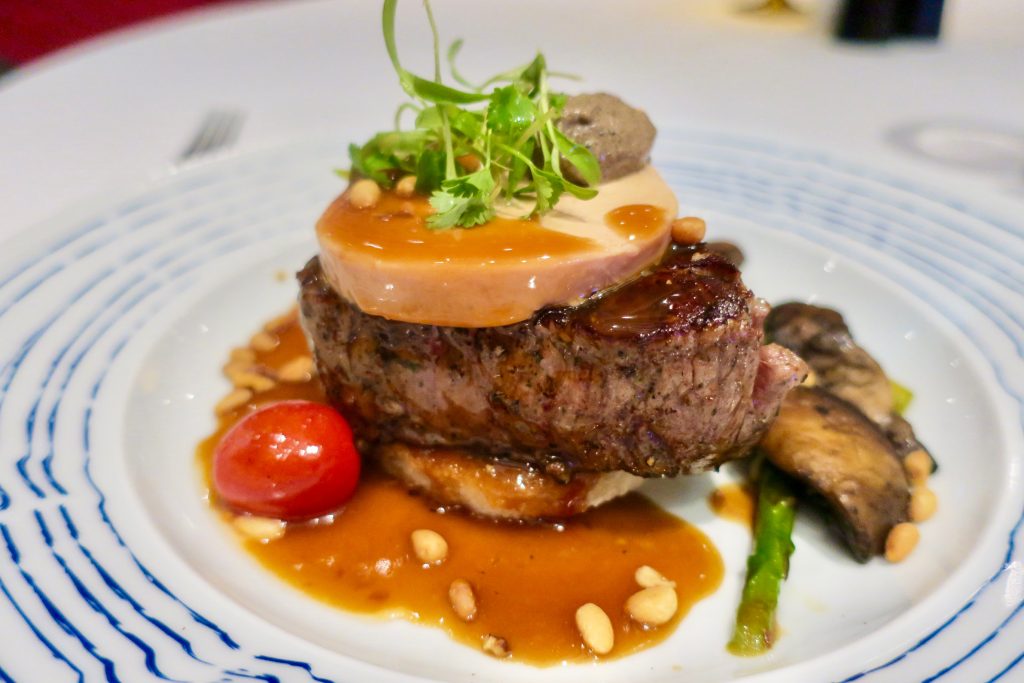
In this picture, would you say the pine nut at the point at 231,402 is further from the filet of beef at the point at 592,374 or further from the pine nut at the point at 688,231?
the pine nut at the point at 688,231

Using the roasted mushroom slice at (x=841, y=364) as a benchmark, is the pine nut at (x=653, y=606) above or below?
below

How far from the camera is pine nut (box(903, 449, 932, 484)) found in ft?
10.8

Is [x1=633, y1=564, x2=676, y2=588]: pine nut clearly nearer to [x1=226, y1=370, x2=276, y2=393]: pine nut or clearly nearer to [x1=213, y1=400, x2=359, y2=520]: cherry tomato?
[x1=213, y1=400, x2=359, y2=520]: cherry tomato

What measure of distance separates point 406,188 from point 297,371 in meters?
1.24

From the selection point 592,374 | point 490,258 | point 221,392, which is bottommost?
point 221,392

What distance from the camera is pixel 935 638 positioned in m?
2.39

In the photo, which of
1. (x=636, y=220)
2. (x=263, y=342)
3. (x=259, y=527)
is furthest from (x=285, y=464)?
(x=636, y=220)

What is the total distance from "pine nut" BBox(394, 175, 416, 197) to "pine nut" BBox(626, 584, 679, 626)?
5.74ft

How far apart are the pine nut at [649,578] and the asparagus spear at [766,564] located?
0.28m

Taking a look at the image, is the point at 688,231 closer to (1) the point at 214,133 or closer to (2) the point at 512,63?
(1) the point at 214,133

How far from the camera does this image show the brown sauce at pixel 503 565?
2805mm

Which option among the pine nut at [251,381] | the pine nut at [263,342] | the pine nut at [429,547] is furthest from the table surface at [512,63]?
the pine nut at [429,547]

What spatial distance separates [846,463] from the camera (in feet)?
10.1

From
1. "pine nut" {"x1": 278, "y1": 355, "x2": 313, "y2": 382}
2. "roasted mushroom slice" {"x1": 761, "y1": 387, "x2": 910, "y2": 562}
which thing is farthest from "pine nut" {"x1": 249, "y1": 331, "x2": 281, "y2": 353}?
"roasted mushroom slice" {"x1": 761, "y1": 387, "x2": 910, "y2": 562}
